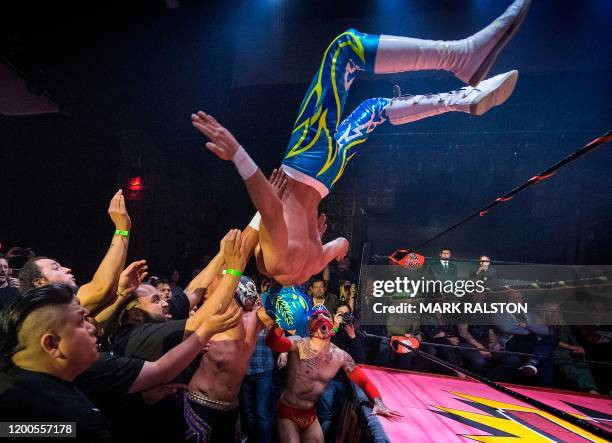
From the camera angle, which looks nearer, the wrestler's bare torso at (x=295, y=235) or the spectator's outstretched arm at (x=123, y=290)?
the wrestler's bare torso at (x=295, y=235)

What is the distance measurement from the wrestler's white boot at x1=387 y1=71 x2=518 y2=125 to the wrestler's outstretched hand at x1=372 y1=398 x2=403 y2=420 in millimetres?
1649

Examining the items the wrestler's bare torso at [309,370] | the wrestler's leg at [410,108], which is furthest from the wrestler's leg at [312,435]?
the wrestler's leg at [410,108]

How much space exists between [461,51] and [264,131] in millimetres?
4839

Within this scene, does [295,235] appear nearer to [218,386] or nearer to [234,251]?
[234,251]

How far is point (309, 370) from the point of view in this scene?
348 centimetres

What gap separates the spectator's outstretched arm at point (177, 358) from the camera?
5.12ft

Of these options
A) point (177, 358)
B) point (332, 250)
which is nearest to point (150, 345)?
point (177, 358)

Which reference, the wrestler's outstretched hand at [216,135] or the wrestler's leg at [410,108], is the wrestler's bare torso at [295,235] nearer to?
the wrestler's leg at [410,108]

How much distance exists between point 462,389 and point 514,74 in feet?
8.61

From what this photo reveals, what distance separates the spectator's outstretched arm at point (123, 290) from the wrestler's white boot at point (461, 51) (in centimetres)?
154

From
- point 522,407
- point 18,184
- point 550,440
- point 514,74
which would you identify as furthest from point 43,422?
point 18,184

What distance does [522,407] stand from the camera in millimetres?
3039

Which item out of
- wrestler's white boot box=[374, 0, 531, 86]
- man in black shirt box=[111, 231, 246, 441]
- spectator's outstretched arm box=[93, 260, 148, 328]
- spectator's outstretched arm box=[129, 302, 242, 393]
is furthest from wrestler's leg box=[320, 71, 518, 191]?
spectator's outstretched arm box=[93, 260, 148, 328]

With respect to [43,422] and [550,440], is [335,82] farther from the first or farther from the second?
[550,440]
